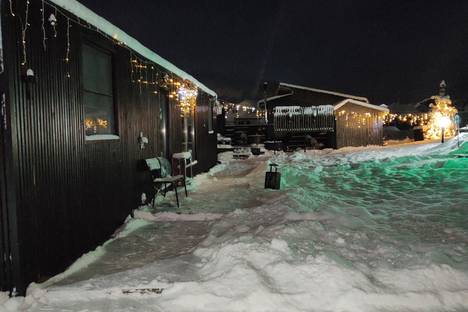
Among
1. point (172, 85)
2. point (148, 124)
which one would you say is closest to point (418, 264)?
point (148, 124)

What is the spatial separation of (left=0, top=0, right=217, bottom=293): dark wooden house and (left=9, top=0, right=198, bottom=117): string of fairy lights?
0.02 metres

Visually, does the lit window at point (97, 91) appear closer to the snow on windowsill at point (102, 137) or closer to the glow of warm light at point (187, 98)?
the snow on windowsill at point (102, 137)

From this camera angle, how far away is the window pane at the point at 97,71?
5.44 meters

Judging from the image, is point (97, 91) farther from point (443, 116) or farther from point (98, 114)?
point (443, 116)

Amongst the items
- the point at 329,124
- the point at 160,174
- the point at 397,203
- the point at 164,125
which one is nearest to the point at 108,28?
the point at 160,174

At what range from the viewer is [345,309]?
3.10 meters

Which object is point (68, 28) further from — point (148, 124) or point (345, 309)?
point (345, 309)

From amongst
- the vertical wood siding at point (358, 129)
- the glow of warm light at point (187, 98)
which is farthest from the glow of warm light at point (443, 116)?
the glow of warm light at point (187, 98)

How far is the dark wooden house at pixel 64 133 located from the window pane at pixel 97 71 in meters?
0.02

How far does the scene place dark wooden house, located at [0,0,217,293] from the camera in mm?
3551

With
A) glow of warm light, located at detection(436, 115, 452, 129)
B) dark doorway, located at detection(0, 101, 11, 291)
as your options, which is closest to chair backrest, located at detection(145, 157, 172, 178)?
dark doorway, located at detection(0, 101, 11, 291)

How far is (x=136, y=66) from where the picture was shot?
714cm

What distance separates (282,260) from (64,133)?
295 cm

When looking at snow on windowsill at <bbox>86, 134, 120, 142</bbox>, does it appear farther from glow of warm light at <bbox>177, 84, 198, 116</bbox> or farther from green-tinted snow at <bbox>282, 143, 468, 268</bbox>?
glow of warm light at <bbox>177, 84, 198, 116</bbox>
